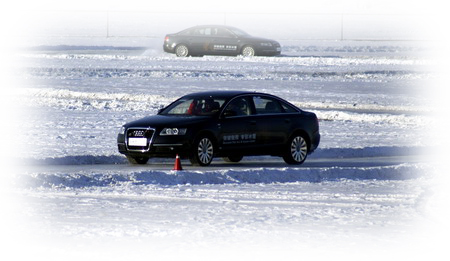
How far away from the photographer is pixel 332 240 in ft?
36.3

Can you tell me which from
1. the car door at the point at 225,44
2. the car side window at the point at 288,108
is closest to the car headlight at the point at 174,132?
the car side window at the point at 288,108

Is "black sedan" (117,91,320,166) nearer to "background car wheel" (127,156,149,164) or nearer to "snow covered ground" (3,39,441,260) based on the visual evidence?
"background car wheel" (127,156,149,164)

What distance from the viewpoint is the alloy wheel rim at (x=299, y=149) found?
19000 millimetres

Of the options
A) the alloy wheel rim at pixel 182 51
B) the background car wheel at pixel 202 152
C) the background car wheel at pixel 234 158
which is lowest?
the background car wheel at pixel 234 158

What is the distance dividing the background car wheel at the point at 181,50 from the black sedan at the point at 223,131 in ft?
92.6

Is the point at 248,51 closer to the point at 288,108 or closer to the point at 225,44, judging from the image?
the point at 225,44

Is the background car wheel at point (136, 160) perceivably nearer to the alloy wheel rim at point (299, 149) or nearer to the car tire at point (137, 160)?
the car tire at point (137, 160)

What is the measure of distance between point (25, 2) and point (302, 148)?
10663cm

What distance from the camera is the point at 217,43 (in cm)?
4672

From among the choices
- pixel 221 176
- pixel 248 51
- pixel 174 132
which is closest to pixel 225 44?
pixel 248 51

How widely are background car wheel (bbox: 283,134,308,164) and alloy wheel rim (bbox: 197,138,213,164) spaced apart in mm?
1617

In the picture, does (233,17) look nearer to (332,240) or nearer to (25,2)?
(25,2)

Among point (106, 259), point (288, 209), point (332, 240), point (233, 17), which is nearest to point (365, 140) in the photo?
point (288, 209)

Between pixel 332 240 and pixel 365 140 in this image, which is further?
pixel 365 140
